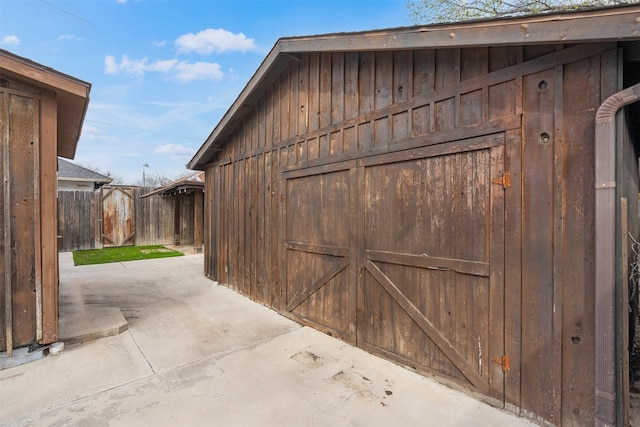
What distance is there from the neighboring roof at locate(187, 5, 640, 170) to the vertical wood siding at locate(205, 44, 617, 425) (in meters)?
0.22

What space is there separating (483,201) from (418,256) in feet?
2.56

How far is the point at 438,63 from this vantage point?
275cm

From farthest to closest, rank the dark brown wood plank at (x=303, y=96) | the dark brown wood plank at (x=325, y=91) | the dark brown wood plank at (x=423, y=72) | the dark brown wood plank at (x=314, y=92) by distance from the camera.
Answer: the dark brown wood plank at (x=303, y=96)
the dark brown wood plank at (x=314, y=92)
the dark brown wood plank at (x=325, y=91)
the dark brown wood plank at (x=423, y=72)

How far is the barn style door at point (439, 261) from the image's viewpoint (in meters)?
2.38

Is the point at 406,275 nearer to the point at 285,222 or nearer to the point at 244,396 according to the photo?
the point at 244,396

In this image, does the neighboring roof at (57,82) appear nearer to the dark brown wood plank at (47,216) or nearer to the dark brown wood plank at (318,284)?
the dark brown wood plank at (47,216)

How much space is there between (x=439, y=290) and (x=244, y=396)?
195 cm

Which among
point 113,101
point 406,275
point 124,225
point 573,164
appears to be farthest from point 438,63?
point 113,101

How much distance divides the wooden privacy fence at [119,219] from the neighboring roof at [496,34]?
1155 centimetres

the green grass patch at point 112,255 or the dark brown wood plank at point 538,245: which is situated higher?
the dark brown wood plank at point 538,245

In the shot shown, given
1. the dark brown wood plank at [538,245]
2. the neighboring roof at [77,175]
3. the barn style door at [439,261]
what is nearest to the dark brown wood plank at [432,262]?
the barn style door at [439,261]

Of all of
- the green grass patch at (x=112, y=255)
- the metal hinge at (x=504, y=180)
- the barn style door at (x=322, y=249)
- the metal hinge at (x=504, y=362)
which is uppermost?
the metal hinge at (x=504, y=180)

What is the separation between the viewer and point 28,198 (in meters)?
3.11

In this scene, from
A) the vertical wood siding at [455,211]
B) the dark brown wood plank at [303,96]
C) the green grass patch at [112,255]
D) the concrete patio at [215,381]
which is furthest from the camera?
the green grass patch at [112,255]
